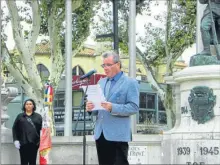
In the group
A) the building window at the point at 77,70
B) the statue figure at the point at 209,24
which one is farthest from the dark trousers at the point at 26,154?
the building window at the point at 77,70

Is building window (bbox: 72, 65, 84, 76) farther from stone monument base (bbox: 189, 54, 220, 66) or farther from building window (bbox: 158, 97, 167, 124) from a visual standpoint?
stone monument base (bbox: 189, 54, 220, 66)

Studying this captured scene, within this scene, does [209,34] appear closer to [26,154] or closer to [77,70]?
[26,154]

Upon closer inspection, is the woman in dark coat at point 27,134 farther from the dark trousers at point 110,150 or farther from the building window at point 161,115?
the building window at point 161,115

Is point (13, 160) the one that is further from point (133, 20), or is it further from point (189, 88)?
point (133, 20)

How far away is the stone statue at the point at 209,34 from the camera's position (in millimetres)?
14023

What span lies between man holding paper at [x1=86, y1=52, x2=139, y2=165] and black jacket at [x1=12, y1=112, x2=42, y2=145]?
6170 millimetres

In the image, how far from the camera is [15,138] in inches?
563

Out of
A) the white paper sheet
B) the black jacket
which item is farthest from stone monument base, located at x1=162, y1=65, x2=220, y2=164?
the white paper sheet

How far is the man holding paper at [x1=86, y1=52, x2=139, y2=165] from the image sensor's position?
8.15 meters

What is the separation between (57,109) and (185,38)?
1033 inches

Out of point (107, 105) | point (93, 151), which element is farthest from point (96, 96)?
point (93, 151)

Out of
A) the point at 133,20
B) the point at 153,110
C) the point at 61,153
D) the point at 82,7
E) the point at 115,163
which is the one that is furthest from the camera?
the point at 153,110

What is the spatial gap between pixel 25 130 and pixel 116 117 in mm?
6337

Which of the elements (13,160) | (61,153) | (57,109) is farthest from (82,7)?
(57,109)
